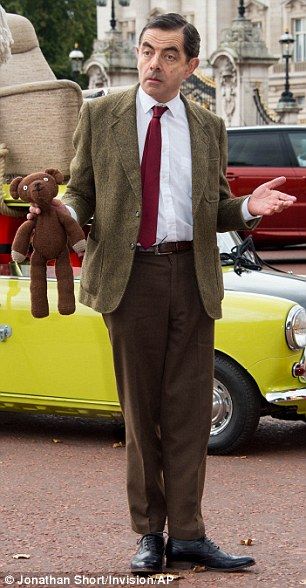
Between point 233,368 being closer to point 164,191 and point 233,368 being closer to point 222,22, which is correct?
point 164,191

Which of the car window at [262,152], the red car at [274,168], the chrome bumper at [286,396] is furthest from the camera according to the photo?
the car window at [262,152]

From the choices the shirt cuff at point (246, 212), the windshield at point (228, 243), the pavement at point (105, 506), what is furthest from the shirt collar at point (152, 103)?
the windshield at point (228, 243)

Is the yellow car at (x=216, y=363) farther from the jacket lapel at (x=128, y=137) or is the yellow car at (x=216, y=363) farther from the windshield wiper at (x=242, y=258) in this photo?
the jacket lapel at (x=128, y=137)

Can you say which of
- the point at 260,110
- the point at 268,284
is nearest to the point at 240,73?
the point at 260,110

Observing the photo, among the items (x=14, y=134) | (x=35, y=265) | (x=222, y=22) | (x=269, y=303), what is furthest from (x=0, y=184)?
(x=222, y=22)

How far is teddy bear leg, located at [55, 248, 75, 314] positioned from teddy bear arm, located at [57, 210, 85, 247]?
0.18 m

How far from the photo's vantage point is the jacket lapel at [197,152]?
5488 mm

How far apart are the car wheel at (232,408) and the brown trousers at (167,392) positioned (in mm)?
2514

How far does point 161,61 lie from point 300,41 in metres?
77.7

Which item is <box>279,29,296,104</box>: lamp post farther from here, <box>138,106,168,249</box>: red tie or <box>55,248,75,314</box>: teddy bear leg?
<box>138,106,168,249</box>: red tie

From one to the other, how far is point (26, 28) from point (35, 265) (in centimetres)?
631

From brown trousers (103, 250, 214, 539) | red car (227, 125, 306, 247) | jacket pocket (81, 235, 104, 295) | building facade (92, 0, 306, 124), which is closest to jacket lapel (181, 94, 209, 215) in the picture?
brown trousers (103, 250, 214, 539)

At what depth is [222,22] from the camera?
264 ft

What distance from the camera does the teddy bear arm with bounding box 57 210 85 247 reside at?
18.0 feet
